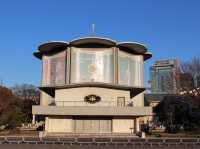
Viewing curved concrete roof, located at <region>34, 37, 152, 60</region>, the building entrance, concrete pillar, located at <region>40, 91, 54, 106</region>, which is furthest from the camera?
concrete pillar, located at <region>40, 91, 54, 106</region>

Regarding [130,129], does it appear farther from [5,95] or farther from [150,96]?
[150,96]

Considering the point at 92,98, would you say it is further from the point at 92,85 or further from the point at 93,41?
the point at 93,41

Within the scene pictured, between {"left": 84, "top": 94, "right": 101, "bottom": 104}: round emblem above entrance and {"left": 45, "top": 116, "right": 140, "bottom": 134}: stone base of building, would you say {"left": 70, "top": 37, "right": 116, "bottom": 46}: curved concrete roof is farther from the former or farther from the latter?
{"left": 45, "top": 116, "right": 140, "bottom": 134}: stone base of building

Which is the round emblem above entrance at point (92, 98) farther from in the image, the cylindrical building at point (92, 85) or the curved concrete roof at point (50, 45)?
the curved concrete roof at point (50, 45)

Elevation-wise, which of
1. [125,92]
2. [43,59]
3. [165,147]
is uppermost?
[43,59]

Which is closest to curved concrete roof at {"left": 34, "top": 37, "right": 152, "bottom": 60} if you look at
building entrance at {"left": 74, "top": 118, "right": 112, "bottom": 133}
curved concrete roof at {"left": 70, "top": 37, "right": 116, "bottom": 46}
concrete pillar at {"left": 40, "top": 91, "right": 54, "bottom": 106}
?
curved concrete roof at {"left": 70, "top": 37, "right": 116, "bottom": 46}

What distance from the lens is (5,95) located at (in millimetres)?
65562

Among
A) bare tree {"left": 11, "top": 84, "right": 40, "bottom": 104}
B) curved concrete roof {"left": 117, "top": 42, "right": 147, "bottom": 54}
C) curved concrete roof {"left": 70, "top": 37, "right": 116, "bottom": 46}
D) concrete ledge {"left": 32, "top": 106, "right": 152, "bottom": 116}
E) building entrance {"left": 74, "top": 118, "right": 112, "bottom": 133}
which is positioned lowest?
building entrance {"left": 74, "top": 118, "right": 112, "bottom": 133}

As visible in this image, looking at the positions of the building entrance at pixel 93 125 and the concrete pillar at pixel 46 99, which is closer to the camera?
the building entrance at pixel 93 125

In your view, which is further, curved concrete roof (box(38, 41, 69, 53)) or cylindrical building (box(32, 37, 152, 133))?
curved concrete roof (box(38, 41, 69, 53))

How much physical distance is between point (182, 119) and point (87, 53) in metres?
19.1

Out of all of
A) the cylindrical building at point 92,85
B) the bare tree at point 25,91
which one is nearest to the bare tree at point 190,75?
the cylindrical building at point 92,85

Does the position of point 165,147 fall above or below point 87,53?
below

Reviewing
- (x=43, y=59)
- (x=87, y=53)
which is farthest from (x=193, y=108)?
(x=43, y=59)
